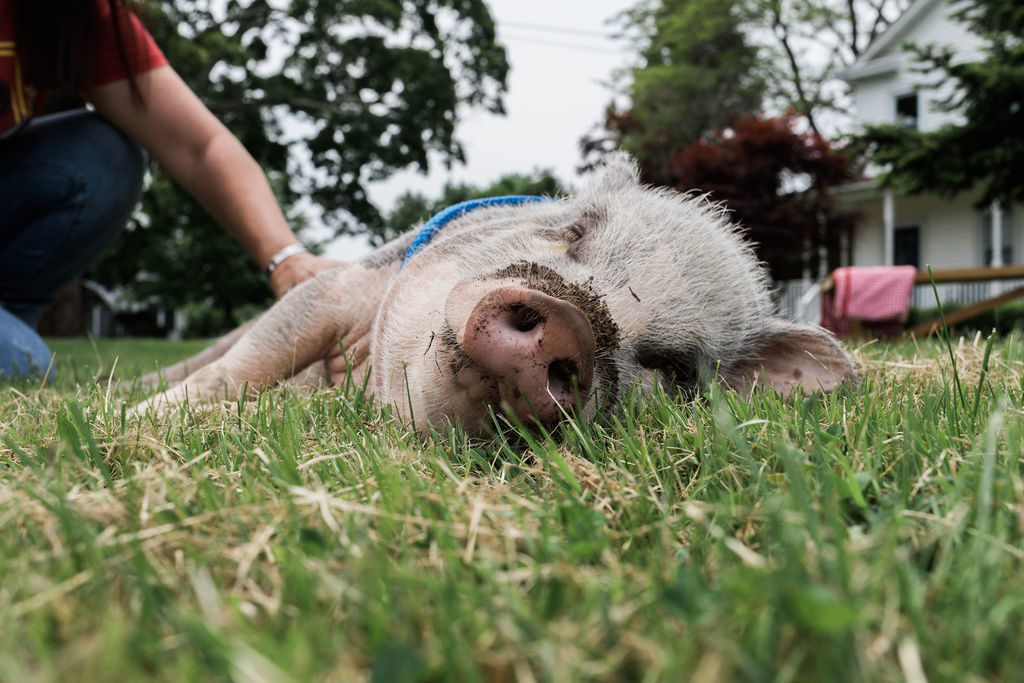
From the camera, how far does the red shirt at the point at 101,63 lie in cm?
382

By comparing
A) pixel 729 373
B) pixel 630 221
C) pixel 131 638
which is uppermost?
pixel 630 221

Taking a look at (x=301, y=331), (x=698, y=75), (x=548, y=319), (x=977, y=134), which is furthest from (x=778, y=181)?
(x=698, y=75)

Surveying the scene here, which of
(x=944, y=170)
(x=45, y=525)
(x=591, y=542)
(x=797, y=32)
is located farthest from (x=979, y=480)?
(x=797, y=32)

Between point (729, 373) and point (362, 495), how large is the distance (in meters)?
1.77

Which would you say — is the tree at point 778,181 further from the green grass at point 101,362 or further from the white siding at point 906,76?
the green grass at point 101,362

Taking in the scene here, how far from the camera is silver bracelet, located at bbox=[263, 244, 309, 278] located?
3805 millimetres

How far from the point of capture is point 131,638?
0.73m

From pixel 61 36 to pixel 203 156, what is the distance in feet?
2.71

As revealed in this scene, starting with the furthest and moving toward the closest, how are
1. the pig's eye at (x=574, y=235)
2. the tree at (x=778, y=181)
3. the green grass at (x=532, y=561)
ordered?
the tree at (x=778, y=181)
the pig's eye at (x=574, y=235)
the green grass at (x=532, y=561)

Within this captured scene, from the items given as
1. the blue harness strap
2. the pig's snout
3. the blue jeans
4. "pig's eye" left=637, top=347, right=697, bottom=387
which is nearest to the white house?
the blue harness strap

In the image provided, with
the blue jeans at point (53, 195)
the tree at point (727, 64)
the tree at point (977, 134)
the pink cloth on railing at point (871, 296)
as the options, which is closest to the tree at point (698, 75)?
the tree at point (727, 64)

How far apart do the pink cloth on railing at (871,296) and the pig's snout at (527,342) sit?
7930 mm

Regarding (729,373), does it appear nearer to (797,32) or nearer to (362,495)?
(362,495)

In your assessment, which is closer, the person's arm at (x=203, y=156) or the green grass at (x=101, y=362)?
the green grass at (x=101, y=362)
